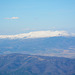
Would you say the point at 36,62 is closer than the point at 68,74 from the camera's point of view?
No

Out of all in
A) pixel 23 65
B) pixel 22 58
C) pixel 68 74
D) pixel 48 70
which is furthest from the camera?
pixel 22 58

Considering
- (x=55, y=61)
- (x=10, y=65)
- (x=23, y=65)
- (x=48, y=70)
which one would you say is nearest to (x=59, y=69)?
(x=48, y=70)

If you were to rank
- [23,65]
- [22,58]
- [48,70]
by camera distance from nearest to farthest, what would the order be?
[48,70]
[23,65]
[22,58]

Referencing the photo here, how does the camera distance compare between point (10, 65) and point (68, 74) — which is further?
point (10, 65)

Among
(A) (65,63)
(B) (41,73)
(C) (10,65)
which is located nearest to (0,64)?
(C) (10,65)

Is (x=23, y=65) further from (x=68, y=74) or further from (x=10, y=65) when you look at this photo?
(x=68, y=74)

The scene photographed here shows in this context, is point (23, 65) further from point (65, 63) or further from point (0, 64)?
point (65, 63)
